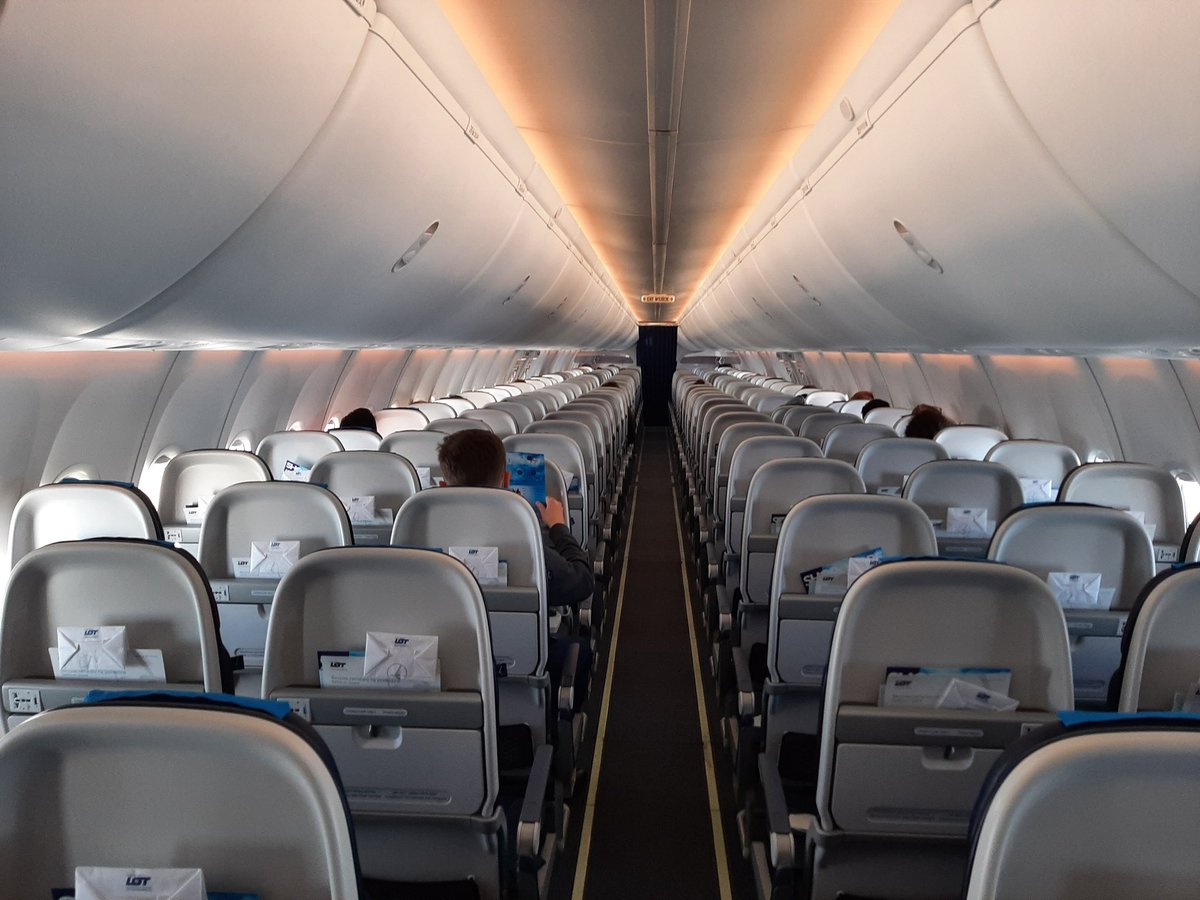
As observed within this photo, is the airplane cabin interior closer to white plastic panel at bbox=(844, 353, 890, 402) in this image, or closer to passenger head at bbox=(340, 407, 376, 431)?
passenger head at bbox=(340, 407, 376, 431)

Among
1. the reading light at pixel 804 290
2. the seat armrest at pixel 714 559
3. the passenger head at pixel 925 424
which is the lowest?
the seat armrest at pixel 714 559

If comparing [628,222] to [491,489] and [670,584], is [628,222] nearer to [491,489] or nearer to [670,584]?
[670,584]

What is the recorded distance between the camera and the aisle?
4078 millimetres

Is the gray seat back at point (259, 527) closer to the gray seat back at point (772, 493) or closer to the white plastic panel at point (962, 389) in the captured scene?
the gray seat back at point (772, 493)

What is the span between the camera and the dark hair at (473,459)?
4.09 metres

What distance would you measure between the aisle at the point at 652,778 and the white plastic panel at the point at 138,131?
3.10m

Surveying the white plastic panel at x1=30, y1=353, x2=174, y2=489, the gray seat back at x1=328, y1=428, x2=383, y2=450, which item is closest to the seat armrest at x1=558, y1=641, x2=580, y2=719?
the gray seat back at x1=328, y1=428, x2=383, y2=450

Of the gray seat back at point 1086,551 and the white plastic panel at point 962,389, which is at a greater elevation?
the white plastic panel at point 962,389

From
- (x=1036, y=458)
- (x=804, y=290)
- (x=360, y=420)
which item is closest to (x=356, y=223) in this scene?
(x=360, y=420)

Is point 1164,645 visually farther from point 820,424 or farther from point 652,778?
point 820,424

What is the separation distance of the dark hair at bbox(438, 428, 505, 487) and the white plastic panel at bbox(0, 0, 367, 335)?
1.28 meters

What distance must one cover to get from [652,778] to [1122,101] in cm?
388

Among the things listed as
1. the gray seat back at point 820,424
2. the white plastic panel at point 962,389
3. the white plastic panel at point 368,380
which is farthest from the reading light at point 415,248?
the white plastic panel at point 962,389

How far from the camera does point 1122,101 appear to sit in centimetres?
250
